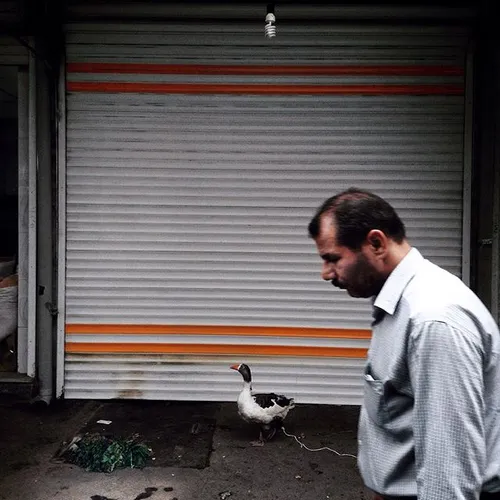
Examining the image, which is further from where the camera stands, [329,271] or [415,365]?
[329,271]

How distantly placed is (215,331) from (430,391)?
4854 millimetres

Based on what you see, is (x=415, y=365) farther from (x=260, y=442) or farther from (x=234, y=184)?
(x=234, y=184)

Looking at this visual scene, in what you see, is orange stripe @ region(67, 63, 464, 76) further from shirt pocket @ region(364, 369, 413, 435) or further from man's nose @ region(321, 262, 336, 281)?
shirt pocket @ region(364, 369, 413, 435)

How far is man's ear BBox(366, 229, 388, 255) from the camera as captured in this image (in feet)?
6.49

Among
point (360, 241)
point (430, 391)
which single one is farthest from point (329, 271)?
point (430, 391)

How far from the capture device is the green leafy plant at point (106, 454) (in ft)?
15.7

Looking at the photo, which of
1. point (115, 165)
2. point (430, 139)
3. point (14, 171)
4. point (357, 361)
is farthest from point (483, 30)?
point (14, 171)

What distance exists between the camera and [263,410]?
5.19m

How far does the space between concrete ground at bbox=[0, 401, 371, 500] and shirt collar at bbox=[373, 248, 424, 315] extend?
2.93 meters

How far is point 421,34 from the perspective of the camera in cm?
628

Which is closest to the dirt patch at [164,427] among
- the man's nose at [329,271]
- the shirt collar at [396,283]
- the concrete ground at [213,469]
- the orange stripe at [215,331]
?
the concrete ground at [213,469]

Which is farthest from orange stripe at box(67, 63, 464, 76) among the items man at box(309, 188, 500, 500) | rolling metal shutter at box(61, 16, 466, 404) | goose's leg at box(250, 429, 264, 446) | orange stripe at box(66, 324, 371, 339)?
man at box(309, 188, 500, 500)

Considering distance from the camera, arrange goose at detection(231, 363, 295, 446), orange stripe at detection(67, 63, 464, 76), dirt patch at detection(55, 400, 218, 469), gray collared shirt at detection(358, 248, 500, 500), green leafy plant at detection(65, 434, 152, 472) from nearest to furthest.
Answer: gray collared shirt at detection(358, 248, 500, 500)
green leafy plant at detection(65, 434, 152, 472)
dirt patch at detection(55, 400, 218, 469)
goose at detection(231, 363, 295, 446)
orange stripe at detection(67, 63, 464, 76)

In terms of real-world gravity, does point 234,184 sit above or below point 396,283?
above
